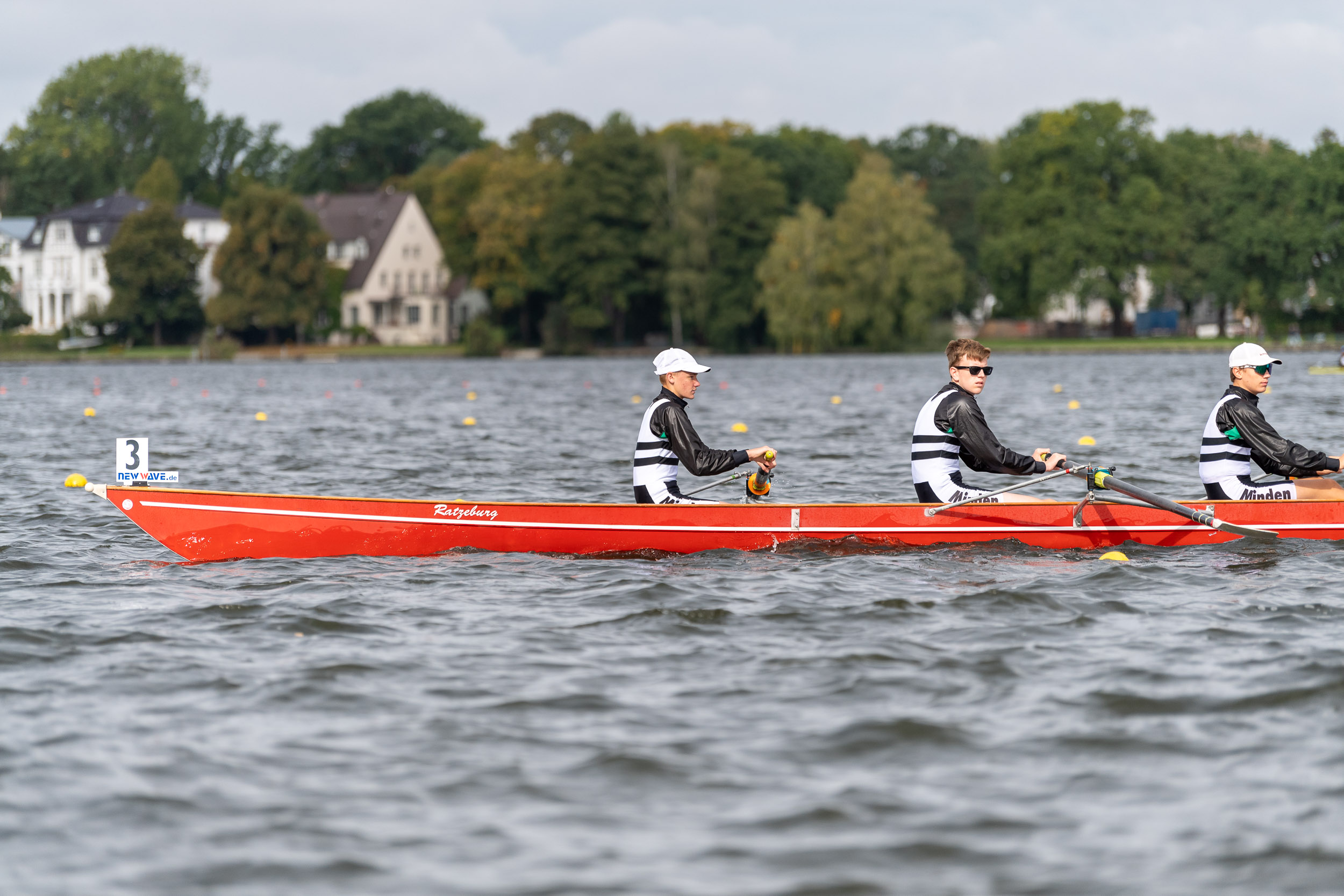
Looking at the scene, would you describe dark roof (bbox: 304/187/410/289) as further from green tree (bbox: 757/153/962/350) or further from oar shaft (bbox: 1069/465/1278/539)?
oar shaft (bbox: 1069/465/1278/539)

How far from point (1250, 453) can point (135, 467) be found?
29.2 feet

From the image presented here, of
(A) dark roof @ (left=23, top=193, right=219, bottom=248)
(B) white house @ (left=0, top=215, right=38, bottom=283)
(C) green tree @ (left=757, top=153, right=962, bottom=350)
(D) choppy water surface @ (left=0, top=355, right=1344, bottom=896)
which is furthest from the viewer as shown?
(B) white house @ (left=0, top=215, right=38, bottom=283)

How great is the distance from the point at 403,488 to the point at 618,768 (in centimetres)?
1154

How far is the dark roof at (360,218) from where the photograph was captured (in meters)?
93.4

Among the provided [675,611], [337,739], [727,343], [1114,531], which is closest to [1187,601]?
[1114,531]

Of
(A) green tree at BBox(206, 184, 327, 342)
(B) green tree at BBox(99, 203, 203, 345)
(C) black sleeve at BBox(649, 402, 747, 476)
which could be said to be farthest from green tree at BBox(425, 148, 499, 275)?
(C) black sleeve at BBox(649, 402, 747, 476)

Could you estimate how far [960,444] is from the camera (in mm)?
11234

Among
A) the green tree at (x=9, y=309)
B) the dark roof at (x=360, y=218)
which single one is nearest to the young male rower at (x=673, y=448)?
the green tree at (x=9, y=309)

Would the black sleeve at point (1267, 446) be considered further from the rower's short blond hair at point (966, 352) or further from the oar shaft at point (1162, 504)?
the rower's short blond hair at point (966, 352)

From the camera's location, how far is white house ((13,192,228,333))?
94.5m

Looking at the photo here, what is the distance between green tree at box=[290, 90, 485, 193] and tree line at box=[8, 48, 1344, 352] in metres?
21.0

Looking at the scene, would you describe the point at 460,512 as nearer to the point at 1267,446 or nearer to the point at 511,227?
the point at 1267,446

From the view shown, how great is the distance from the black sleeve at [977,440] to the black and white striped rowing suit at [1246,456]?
178cm

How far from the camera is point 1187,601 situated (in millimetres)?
9766
